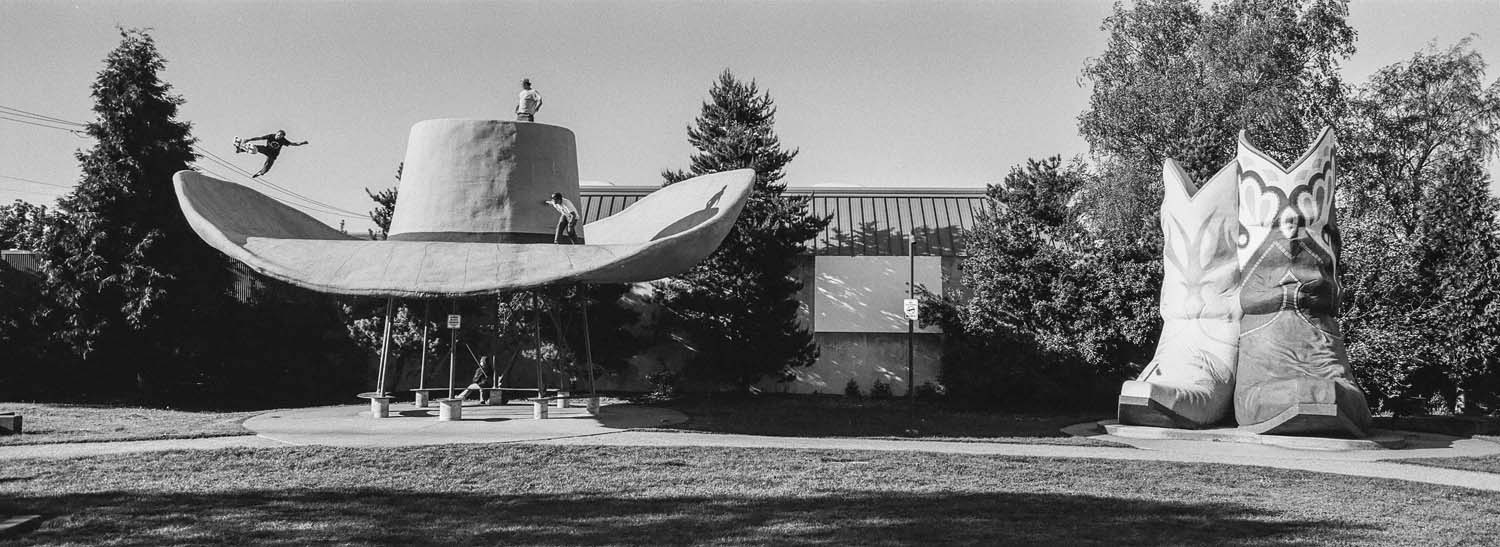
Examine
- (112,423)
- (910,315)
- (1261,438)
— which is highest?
(910,315)

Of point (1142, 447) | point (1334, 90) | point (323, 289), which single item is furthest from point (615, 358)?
point (1334, 90)

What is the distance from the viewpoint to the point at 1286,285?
675 inches

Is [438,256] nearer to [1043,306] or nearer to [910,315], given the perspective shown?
[910,315]

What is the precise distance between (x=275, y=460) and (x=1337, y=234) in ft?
49.2

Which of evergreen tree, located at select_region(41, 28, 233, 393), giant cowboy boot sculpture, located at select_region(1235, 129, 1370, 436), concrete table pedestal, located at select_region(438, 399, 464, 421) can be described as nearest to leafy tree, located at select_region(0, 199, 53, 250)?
evergreen tree, located at select_region(41, 28, 233, 393)

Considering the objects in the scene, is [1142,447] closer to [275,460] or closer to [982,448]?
[982,448]

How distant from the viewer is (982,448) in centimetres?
1525

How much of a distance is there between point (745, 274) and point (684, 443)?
10144mm

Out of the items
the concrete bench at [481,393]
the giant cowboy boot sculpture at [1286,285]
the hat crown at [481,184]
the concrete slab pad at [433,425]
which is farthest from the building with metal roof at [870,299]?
the giant cowboy boot sculpture at [1286,285]

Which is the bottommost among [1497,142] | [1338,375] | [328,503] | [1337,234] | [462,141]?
[328,503]

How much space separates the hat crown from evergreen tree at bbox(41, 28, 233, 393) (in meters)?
7.08

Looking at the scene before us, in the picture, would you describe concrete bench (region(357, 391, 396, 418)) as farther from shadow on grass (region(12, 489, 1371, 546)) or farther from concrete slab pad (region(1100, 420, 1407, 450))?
concrete slab pad (region(1100, 420, 1407, 450))

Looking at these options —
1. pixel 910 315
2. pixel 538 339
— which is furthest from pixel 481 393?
pixel 910 315

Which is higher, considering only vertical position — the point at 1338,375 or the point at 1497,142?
the point at 1497,142
